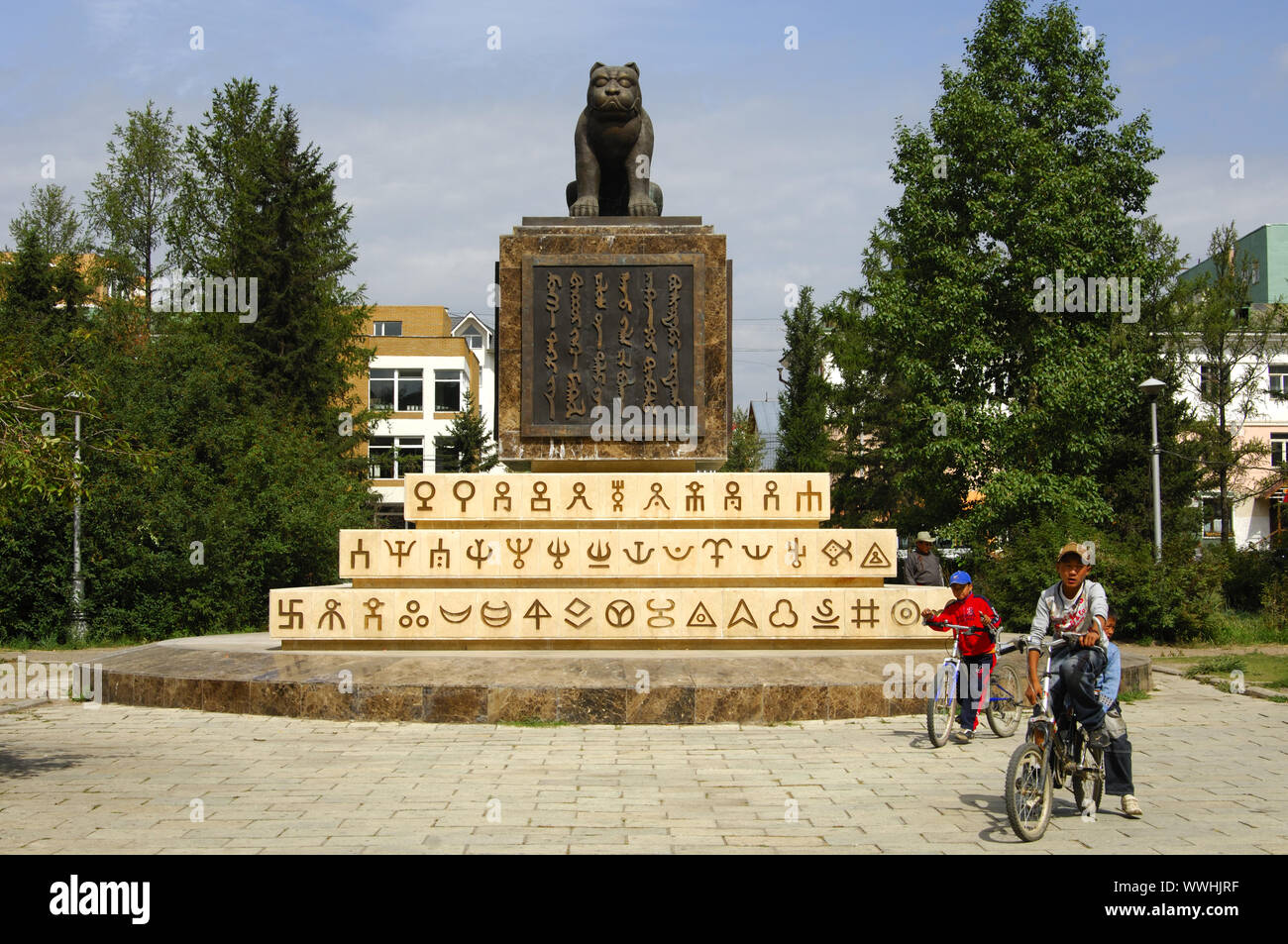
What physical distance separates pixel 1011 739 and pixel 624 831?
561cm

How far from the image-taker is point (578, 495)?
13883 millimetres

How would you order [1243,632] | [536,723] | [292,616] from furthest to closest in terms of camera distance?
[1243,632], [292,616], [536,723]

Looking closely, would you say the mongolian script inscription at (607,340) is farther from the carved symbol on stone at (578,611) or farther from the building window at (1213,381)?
the building window at (1213,381)

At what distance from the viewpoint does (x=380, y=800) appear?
7.83 m

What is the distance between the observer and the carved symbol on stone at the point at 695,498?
45.4 feet

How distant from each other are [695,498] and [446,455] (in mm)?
38648

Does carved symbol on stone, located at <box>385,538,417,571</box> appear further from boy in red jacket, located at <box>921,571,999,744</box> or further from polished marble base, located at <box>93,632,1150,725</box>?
boy in red jacket, located at <box>921,571,999,744</box>

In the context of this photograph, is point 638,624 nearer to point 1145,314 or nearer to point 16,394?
point 16,394

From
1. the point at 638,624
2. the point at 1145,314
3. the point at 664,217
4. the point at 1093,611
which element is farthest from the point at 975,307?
the point at 1093,611

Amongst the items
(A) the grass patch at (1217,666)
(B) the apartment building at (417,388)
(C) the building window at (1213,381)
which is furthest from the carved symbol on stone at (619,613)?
(B) the apartment building at (417,388)

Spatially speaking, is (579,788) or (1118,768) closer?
(1118,768)

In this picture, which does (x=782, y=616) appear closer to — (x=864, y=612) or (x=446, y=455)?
(x=864, y=612)

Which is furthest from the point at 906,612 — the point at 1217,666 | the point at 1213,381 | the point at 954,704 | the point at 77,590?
the point at 1213,381

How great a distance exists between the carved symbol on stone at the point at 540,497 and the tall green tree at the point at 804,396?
30.7 metres
